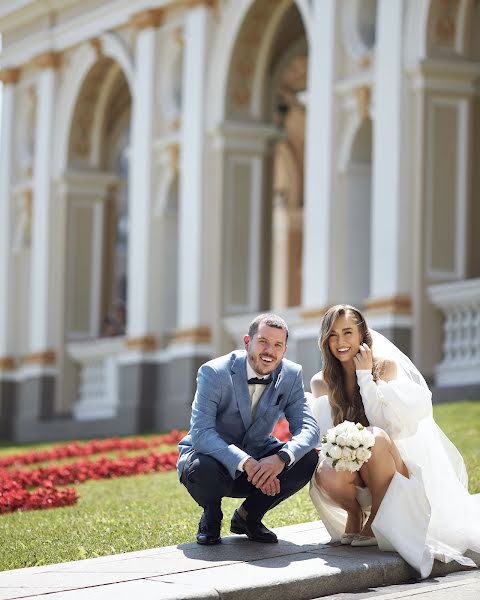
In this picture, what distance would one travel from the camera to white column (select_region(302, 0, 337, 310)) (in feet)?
60.0

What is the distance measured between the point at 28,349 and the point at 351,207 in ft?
32.2

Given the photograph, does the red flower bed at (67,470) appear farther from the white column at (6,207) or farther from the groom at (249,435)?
the white column at (6,207)

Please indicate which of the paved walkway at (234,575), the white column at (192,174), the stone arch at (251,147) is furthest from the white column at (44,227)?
the paved walkway at (234,575)

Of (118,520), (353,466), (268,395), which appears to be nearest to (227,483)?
(268,395)

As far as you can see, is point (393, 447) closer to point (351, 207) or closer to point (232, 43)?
point (351, 207)

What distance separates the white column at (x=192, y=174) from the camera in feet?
68.9

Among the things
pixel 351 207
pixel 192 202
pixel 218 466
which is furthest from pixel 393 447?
pixel 192 202

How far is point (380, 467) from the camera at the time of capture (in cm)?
690

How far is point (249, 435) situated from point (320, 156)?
11.6m

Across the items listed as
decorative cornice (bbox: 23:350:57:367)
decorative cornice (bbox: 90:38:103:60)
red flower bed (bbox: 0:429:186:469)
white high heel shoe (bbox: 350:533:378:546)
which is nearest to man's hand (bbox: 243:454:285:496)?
white high heel shoe (bbox: 350:533:378:546)

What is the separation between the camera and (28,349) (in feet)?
86.5

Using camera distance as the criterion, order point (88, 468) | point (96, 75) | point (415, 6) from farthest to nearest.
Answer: point (96, 75) < point (415, 6) < point (88, 468)

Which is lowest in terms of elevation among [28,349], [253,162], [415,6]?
[28,349]

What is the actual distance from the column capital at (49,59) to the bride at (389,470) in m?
18.9
